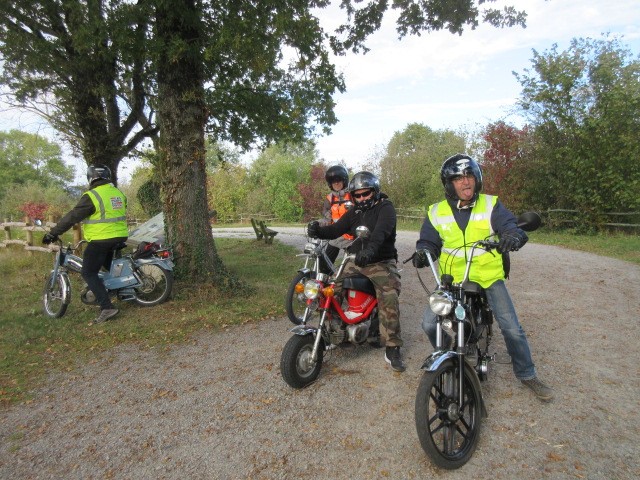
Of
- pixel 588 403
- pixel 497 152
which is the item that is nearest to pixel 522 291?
pixel 588 403

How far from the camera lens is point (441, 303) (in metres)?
3.06

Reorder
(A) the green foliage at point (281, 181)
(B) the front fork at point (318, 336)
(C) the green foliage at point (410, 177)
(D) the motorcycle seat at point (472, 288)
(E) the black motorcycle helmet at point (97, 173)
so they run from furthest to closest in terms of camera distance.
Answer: (A) the green foliage at point (281, 181) → (C) the green foliage at point (410, 177) → (E) the black motorcycle helmet at point (97, 173) → (B) the front fork at point (318, 336) → (D) the motorcycle seat at point (472, 288)

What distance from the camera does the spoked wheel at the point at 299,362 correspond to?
3.94 metres

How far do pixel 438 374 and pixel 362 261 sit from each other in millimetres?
1268

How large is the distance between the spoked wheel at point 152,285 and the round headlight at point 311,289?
3892 mm

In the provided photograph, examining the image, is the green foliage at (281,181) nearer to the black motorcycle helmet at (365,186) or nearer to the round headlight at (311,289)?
the black motorcycle helmet at (365,186)

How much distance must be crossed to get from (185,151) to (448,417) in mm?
5988

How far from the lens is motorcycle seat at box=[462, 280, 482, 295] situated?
134 inches

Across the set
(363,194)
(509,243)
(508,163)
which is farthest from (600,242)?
(509,243)

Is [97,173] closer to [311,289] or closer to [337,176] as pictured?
[337,176]

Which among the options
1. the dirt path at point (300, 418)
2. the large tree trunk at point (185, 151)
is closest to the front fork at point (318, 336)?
the dirt path at point (300, 418)

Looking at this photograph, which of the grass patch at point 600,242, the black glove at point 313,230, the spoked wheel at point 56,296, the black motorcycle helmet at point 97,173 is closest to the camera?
the black glove at point 313,230

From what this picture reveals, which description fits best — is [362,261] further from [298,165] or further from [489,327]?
[298,165]

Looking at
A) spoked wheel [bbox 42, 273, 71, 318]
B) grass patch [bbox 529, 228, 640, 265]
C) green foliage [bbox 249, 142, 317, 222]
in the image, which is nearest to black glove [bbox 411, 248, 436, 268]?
spoked wheel [bbox 42, 273, 71, 318]
